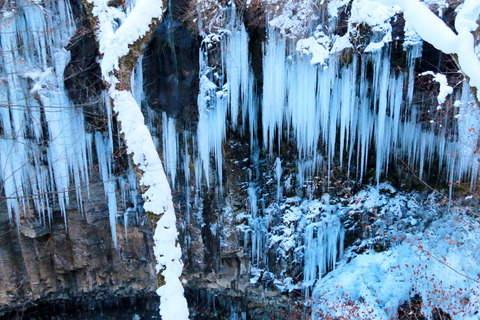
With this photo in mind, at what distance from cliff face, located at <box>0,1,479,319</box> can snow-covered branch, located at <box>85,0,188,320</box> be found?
3.76 m

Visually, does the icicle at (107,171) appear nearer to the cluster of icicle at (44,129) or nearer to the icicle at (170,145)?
the cluster of icicle at (44,129)

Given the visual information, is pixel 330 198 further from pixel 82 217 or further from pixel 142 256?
pixel 82 217

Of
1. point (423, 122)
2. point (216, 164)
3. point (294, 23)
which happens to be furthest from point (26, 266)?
point (423, 122)

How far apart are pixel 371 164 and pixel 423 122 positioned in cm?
129

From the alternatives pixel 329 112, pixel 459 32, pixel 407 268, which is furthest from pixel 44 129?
pixel 407 268

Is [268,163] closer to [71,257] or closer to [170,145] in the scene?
[170,145]

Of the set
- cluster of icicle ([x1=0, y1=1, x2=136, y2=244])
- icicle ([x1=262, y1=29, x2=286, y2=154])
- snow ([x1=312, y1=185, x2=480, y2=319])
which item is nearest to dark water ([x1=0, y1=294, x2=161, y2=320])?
cluster of icicle ([x1=0, y1=1, x2=136, y2=244])

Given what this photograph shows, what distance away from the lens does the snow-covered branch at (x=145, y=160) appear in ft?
8.75

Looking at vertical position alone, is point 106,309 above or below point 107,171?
below

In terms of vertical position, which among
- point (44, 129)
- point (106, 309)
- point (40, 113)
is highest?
point (40, 113)

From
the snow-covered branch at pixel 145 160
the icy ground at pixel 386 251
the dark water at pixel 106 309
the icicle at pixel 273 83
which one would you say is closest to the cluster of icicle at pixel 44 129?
the dark water at pixel 106 309

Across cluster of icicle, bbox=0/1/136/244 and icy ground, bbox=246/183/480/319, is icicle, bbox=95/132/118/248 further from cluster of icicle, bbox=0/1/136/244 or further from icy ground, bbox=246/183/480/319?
icy ground, bbox=246/183/480/319

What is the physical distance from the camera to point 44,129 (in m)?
6.98

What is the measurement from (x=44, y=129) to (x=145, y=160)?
5356mm
